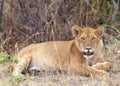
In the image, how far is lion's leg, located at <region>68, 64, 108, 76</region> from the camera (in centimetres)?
649

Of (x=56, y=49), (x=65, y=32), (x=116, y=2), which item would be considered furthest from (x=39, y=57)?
(x=116, y=2)

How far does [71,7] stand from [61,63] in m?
2.45

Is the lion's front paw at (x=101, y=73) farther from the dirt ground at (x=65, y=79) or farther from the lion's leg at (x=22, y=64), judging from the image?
the lion's leg at (x=22, y=64)

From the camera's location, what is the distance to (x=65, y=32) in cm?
891

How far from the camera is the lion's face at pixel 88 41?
22.1 feet

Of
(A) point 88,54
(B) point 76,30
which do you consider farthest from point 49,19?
(A) point 88,54

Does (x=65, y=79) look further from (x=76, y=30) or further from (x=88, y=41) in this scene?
(x=76, y=30)

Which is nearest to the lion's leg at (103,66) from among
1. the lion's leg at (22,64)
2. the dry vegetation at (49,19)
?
the lion's leg at (22,64)

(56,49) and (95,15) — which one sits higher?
(95,15)

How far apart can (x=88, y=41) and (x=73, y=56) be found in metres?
0.41

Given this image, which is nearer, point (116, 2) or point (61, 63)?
point (61, 63)

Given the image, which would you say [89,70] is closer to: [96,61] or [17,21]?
[96,61]

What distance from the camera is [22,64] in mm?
7062

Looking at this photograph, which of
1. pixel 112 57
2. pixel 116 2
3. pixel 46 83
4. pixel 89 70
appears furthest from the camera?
pixel 116 2
